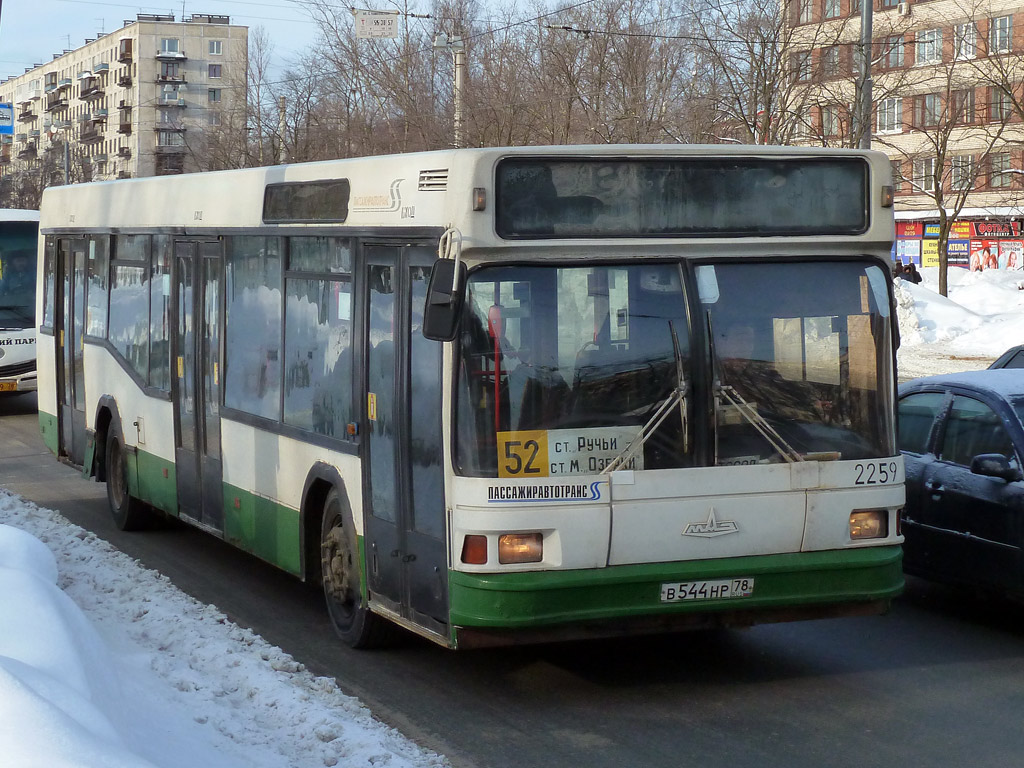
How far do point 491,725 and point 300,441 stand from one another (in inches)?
97.5

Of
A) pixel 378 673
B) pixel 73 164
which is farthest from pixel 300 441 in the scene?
pixel 73 164

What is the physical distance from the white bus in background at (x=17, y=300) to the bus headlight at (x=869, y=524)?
17008 mm

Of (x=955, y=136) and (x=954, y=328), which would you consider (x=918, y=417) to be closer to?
(x=954, y=328)

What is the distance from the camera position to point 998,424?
26.8ft

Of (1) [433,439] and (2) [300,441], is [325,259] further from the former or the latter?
(1) [433,439]

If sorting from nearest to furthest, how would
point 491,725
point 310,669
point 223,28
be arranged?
1. point 491,725
2. point 310,669
3. point 223,28

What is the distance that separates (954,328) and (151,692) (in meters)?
30.2

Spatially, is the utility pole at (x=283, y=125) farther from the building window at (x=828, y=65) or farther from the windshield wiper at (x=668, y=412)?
the windshield wiper at (x=668, y=412)

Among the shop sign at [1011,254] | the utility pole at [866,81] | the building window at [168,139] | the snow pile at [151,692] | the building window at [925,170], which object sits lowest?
the snow pile at [151,692]

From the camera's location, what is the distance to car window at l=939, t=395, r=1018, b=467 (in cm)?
811

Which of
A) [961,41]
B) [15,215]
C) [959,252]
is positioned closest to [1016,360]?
[15,215]

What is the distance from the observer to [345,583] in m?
7.79

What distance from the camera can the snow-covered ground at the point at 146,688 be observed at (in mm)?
4266

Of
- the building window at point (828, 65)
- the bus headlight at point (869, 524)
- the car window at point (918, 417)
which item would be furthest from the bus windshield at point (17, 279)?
the building window at point (828, 65)
